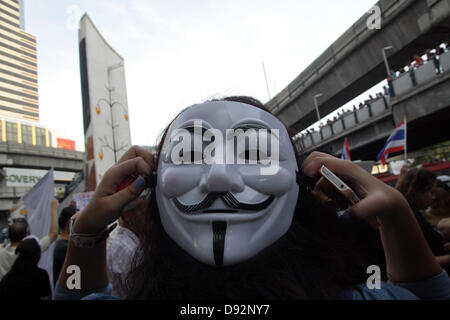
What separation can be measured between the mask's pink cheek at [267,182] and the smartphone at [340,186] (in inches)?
5.8

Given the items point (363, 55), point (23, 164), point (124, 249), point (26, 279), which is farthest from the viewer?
point (23, 164)

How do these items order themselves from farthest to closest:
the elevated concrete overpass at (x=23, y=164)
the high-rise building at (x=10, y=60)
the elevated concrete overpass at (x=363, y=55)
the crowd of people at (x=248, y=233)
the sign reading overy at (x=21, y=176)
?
the sign reading overy at (x=21, y=176)
the elevated concrete overpass at (x=23, y=164)
the elevated concrete overpass at (x=363, y=55)
the high-rise building at (x=10, y=60)
the crowd of people at (x=248, y=233)

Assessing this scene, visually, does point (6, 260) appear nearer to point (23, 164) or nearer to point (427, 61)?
point (427, 61)

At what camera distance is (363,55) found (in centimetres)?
942

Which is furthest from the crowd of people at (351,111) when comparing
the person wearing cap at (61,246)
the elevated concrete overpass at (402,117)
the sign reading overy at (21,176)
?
the sign reading overy at (21,176)

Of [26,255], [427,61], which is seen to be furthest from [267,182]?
[427,61]

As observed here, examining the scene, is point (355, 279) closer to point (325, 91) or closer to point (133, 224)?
point (133, 224)

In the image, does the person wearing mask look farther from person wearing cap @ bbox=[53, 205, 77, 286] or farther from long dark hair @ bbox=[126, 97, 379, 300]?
person wearing cap @ bbox=[53, 205, 77, 286]

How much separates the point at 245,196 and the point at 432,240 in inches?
61.3

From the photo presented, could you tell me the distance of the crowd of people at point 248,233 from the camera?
86 cm

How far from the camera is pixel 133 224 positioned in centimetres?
161

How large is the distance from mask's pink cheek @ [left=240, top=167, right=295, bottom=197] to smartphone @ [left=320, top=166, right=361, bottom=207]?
148mm

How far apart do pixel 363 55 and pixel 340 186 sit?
34.5 ft

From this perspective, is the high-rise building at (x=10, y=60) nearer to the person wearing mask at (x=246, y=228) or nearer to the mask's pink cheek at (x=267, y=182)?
the person wearing mask at (x=246, y=228)
